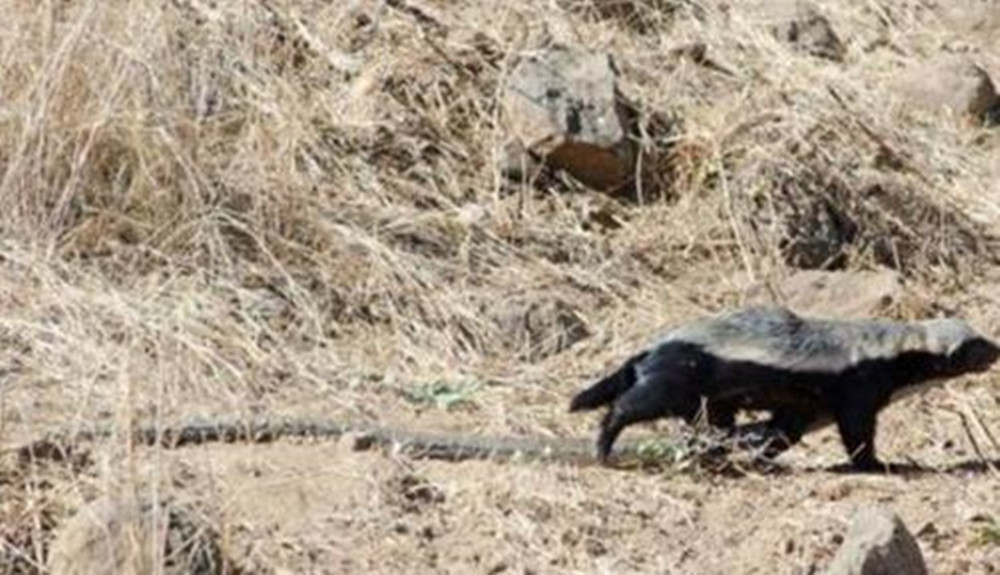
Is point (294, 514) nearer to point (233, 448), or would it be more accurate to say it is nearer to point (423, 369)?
point (233, 448)

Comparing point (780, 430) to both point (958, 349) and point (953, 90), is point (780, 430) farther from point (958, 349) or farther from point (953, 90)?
point (953, 90)

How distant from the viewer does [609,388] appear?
6.07 m

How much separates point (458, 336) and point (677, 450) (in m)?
1.20

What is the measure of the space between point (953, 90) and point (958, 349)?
3433 mm

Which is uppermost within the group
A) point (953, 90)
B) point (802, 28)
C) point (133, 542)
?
point (133, 542)

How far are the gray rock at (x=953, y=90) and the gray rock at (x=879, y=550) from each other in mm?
4569

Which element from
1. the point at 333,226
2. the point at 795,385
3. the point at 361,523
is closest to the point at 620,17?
the point at 333,226

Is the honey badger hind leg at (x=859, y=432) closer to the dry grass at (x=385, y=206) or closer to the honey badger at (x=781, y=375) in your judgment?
the honey badger at (x=781, y=375)

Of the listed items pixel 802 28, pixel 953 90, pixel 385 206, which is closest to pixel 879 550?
pixel 385 206

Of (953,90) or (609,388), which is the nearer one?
(609,388)

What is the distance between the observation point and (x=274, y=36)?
27.2 ft

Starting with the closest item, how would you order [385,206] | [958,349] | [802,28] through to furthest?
[958,349], [385,206], [802,28]

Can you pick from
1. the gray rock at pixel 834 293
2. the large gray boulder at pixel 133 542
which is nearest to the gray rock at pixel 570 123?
the gray rock at pixel 834 293

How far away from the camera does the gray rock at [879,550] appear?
497 centimetres
